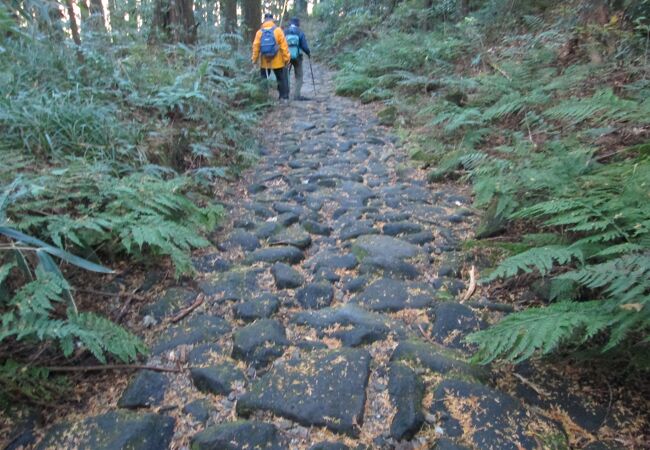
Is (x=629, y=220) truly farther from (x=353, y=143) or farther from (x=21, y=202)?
(x=353, y=143)

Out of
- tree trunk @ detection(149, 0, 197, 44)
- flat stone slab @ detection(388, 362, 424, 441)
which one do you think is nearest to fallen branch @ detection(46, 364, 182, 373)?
flat stone slab @ detection(388, 362, 424, 441)

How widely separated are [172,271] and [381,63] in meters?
8.41

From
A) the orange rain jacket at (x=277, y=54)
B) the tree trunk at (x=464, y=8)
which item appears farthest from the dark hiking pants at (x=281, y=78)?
the tree trunk at (x=464, y=8)

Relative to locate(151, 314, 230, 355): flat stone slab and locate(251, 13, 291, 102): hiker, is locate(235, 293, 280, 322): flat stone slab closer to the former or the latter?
locate(151, 314, 230, 355): flat stone slab

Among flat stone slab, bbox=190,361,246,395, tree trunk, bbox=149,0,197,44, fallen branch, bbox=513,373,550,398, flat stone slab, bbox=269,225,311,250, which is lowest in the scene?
flat stone slab, bbox=190,361,246,395

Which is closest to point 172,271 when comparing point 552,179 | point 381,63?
point 552,179

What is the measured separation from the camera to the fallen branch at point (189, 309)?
2.78 m

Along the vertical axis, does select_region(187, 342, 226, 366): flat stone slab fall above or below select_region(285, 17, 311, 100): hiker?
below

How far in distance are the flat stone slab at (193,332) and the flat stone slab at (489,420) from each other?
4.23ft

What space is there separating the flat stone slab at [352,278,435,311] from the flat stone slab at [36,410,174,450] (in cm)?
139

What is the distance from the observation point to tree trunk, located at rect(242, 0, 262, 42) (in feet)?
35.7

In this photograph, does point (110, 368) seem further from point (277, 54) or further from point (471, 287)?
point (277, 54)

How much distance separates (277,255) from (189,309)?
0.87m

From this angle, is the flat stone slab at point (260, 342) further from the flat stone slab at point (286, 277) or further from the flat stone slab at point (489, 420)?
the flat stone slab at point (489, 420)
